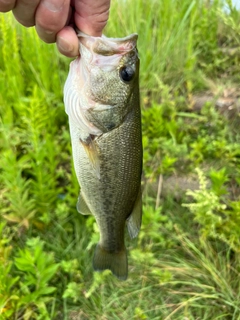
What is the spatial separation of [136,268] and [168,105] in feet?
4.43

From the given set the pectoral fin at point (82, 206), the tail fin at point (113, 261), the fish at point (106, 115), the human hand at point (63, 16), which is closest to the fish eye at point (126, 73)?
the fish at point (106, 115)

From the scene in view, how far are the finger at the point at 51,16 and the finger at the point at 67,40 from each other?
0.9 inches

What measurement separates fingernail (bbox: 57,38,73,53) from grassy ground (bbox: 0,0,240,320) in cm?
82

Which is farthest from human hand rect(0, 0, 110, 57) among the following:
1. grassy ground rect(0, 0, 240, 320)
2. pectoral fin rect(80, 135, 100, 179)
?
grassy ground rect(0, 0, 240, 320)

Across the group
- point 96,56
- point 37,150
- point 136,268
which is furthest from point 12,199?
point 96,56

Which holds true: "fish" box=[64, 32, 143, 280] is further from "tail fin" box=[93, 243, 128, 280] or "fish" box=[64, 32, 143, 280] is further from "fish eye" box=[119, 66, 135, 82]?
"tail fin" box=[93, 243, 128, 280]

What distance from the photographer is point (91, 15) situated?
1.20m

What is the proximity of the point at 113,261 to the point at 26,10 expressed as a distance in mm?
1140

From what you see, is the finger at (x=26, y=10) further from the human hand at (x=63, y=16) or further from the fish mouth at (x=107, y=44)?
the fish mouth at (x=107, y=44)

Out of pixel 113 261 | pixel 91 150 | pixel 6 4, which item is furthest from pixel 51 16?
pixel 113 261

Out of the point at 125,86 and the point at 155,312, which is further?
the point at 155,312

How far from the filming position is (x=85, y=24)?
4.04ft

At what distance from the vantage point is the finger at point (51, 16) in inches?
44.6

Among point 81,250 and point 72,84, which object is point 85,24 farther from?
point 81,250
